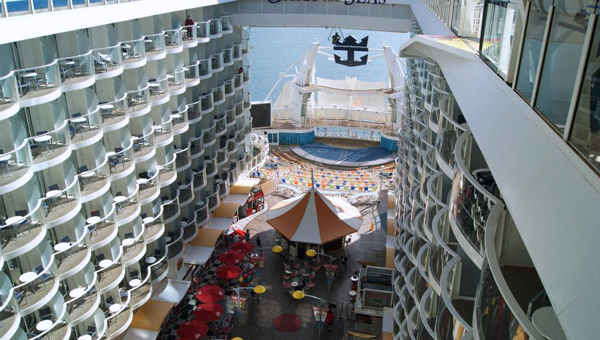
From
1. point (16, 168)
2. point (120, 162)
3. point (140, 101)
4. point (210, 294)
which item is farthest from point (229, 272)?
point (16, 168)

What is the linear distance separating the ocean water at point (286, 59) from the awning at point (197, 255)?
4328 centimetres

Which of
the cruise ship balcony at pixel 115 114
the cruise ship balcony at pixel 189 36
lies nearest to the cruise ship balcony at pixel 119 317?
the cruise ship balcony at pixel 115 114

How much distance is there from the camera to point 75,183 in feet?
41.0

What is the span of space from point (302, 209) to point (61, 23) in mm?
13071

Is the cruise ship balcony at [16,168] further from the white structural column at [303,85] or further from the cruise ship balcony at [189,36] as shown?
the white structural column at [303,85]

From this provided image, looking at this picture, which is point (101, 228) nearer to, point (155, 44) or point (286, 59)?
A: point (155, 44)

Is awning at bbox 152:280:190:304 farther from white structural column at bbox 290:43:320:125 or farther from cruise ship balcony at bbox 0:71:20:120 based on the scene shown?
white structural column at bbox 290:43:320:125

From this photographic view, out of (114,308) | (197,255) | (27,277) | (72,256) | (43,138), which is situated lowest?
(197,255)

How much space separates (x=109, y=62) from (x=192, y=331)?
27.4ft

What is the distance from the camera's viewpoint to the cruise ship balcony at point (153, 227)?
Answer: 16181 mm

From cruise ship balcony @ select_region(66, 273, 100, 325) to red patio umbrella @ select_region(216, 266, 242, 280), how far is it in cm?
636

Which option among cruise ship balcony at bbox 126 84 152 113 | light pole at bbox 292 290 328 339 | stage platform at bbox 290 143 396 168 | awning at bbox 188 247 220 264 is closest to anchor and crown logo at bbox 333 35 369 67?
stage platform at bbox 290 143 396 168

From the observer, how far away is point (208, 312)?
17547mm

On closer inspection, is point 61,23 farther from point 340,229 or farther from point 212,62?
point 340,229
